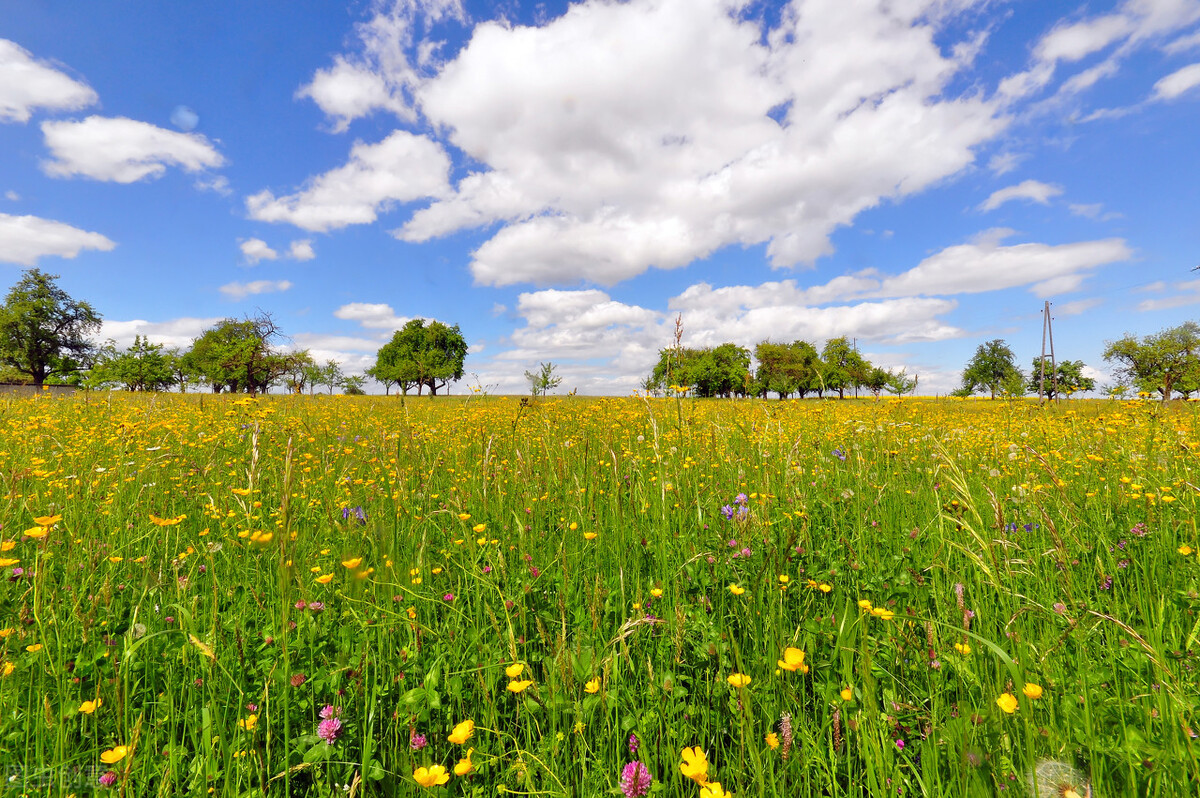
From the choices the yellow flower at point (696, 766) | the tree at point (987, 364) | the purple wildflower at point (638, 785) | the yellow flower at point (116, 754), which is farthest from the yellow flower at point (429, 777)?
the tree at point (987, 364)

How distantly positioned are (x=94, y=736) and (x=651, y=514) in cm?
245

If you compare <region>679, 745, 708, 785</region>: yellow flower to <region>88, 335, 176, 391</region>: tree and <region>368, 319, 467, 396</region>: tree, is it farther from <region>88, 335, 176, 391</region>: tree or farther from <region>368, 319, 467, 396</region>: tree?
<region>368, 319, 467, 396</region>: tree

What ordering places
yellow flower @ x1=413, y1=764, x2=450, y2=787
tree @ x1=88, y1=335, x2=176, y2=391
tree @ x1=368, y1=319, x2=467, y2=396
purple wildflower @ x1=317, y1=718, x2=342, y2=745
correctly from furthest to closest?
tree @ x1=368, y1=319, x2=467, y2=396, tree @ x1=88, y1=335, x2=176, y2=391, purple wildflower @ x1=317, y1=718, x2=342, y2=745, yellow flower @ x1=413, y1=764, x2=450, y2=787

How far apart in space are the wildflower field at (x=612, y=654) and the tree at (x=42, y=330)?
244ft

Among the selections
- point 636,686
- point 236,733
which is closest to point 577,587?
point 636,686

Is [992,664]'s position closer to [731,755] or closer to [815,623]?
[815,623]

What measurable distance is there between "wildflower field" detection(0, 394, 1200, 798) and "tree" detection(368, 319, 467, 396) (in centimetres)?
6276

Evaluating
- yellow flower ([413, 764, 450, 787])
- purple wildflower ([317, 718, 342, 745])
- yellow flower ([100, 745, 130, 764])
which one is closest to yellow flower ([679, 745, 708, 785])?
yellow flower ([413, 764, 450, 787])

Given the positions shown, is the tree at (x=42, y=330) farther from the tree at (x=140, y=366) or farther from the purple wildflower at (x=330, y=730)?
the purple wildflower at (x=330, y=730)

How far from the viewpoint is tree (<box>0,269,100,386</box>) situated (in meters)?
52.1

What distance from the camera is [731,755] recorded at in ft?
4.89

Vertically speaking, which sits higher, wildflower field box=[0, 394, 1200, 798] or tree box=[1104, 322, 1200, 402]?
tree box=[1104, 322, 1200, 402]

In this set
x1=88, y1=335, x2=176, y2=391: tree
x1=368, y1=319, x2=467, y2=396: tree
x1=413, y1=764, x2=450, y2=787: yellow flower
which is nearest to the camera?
x1=413, y1=764, x2=450, y2=787: yellow flower

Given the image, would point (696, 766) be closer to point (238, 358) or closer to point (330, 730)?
point (330, 730)
